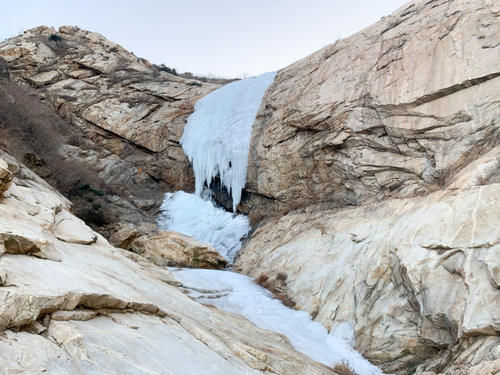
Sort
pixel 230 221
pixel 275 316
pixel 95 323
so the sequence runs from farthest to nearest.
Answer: pixel 230 221 → pixel 275 316 → pixel 95 323

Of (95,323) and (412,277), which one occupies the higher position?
(412,277)

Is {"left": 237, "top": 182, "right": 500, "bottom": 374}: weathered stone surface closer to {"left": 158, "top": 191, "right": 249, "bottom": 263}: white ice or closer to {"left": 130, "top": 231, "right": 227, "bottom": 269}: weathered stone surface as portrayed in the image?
{"left": 130, "top": 231, "right": 227, "bottom": 269}: weathered stone surface

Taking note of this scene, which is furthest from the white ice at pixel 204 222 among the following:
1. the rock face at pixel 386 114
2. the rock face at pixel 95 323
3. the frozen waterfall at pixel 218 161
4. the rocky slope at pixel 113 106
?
the rock face at pixel 95 323

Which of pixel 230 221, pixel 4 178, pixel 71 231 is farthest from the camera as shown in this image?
pixel 230 221

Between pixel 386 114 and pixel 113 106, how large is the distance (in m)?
16.7

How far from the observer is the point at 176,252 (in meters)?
11.4

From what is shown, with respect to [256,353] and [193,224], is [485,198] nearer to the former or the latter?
[256,353]

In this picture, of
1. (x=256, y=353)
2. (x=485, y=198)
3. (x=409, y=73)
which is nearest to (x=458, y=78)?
(x=409, y=73)

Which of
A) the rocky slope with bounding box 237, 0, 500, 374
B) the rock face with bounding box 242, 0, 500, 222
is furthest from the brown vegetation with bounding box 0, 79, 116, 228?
the rock face with bounding box 242, 0, 500, 222

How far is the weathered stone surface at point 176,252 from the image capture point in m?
11.2

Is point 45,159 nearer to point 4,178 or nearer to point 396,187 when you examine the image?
point 4,178

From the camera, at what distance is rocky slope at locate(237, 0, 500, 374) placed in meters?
5.74

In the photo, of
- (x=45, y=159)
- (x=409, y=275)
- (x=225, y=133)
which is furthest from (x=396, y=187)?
(x=45, y=159)

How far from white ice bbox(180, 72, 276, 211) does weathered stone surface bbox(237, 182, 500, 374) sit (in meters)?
7.11
